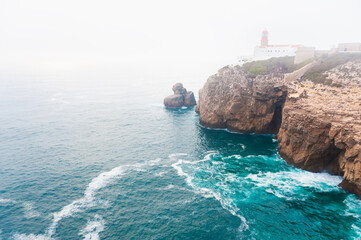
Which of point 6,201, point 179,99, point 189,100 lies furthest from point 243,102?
point 6,201

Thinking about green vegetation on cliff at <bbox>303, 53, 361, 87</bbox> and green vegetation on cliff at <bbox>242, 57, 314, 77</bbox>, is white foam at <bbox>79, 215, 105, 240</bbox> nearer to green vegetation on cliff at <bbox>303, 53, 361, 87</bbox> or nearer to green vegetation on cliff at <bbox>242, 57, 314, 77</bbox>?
green vegetation on cliff at <bbox>303, 53, 361, 87</bbox>

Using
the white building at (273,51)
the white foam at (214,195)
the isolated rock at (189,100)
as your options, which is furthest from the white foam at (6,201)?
the white building at (273,51)

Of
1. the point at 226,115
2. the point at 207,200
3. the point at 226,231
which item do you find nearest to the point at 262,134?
the point at 226,115

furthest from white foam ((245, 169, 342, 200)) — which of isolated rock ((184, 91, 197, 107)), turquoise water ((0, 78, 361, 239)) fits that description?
isolated rock ((184, 91, 197, 107))

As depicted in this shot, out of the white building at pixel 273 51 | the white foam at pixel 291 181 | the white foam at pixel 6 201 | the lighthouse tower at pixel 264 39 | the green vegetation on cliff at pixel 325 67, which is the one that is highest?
the lighthouse tower at pixel 264 39

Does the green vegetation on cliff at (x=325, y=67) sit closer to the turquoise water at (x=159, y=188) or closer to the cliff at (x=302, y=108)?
the cliff at (x=302, y=108)
